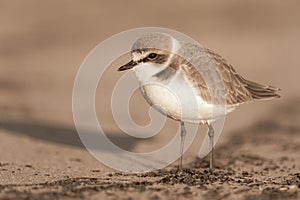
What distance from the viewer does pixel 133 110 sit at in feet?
38.0

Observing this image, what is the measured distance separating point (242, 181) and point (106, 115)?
5397mm

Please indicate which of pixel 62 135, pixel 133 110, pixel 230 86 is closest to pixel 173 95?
pixel 230 86

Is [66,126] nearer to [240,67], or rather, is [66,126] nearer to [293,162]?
[293,162]

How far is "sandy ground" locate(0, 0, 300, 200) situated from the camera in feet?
19.1

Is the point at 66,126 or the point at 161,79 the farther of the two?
the point at 66,126

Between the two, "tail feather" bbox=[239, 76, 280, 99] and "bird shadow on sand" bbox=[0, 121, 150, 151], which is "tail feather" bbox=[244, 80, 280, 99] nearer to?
"tail feather" bbox=[239, 76, 280, 99]

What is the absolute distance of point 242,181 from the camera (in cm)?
622

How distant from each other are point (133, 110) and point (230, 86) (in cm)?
466

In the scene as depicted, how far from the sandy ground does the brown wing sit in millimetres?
827

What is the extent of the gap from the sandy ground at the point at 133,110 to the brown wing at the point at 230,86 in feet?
2.71

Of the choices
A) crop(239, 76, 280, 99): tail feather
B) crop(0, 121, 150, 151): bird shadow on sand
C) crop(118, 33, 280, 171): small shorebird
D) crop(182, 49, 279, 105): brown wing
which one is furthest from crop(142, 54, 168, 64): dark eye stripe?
crop(0, 121, 150, 151): bird shadow on sand

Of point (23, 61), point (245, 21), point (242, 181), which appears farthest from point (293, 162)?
point (245, 21)

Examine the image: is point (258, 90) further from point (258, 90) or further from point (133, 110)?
point (133, 110)

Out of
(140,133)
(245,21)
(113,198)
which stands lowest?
(113,198)
